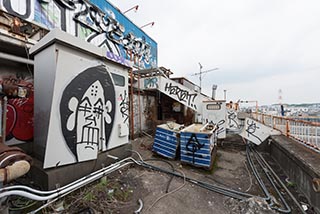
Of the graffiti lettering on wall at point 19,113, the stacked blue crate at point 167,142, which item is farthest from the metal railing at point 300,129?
the graffiti lettering on wall at point 19,113

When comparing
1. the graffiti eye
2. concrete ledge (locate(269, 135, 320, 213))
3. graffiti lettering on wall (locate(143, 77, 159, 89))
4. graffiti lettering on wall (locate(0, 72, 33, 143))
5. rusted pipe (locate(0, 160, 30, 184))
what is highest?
the graffiti eye

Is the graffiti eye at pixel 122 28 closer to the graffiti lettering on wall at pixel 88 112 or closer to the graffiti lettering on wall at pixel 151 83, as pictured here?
the graffiti lettering on wall at pixel 151 83

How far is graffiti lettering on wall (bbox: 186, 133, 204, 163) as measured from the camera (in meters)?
4.19

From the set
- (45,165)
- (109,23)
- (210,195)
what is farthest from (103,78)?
(109,23)

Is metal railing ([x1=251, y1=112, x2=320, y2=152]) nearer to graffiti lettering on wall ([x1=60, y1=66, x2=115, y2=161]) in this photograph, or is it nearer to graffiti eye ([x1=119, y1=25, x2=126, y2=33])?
graffiti lettering on wall ([x1=60, y1=66, x2=115, y2=161])

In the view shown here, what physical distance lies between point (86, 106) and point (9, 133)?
7.42 feet

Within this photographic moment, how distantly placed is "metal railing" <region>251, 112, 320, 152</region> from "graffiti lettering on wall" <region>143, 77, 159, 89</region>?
5.82 metres

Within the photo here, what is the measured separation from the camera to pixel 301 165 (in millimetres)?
3152

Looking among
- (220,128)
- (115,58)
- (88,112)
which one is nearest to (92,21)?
(115,58)

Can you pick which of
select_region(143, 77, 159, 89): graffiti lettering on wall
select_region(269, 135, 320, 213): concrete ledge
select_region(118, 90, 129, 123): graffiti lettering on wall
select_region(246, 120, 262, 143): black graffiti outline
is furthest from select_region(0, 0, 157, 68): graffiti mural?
select_region(246, 120, 262, 143): black graffiti outline

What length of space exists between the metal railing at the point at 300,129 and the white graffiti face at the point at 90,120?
6.12 metres

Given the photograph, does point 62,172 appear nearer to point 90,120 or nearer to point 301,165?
point 90,120

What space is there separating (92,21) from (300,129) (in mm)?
9770

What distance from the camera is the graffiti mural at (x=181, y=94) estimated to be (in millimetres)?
7312
